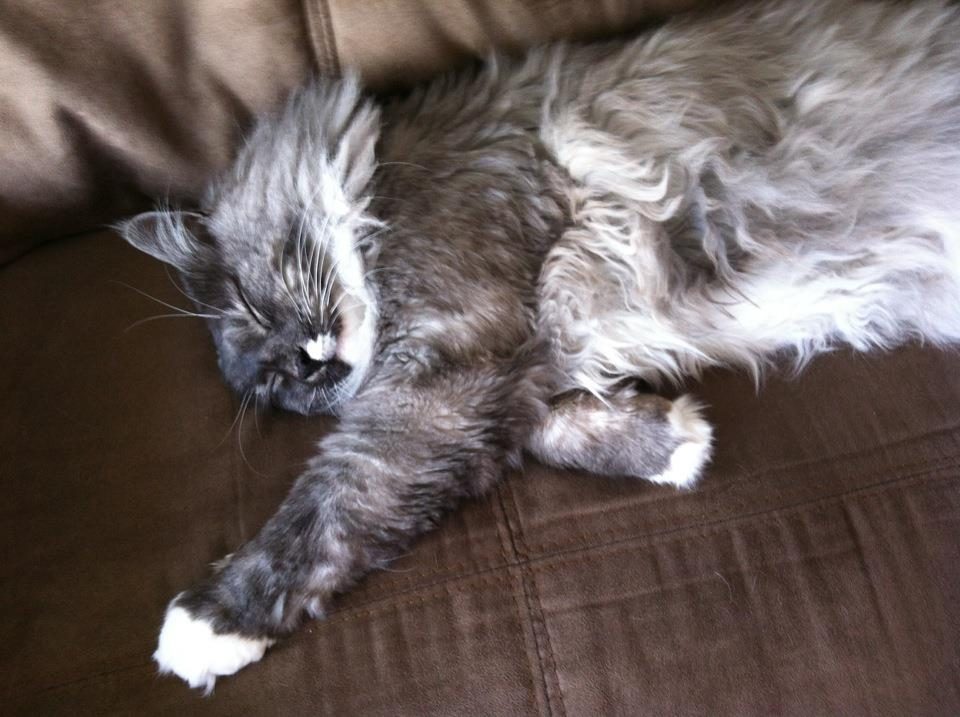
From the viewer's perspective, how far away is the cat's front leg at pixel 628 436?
115cm

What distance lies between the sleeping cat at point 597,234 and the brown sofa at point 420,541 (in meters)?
0.09

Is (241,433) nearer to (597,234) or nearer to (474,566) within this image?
(474,566)

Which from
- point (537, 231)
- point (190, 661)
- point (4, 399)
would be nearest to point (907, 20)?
point (537, 231)

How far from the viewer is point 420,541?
1.14 m

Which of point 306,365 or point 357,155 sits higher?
point 357,155

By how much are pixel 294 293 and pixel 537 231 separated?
0.45 meters

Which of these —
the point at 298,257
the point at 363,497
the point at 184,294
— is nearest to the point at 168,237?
the point at 184,294

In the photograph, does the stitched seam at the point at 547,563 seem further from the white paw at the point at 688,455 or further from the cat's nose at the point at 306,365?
the cat's nose at the point at 306,365

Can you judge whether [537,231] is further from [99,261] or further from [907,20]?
[99,261]

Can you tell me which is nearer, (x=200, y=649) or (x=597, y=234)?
(x=200, y=649)

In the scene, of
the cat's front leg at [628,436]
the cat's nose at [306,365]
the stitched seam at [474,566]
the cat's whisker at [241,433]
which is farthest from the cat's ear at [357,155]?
the stitched seam at [474,566]

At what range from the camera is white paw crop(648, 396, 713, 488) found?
114 centimetres


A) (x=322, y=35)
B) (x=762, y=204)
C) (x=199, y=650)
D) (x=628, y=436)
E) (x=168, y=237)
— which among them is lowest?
(x=199, y=650)

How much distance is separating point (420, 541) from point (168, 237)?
2.47 ft
